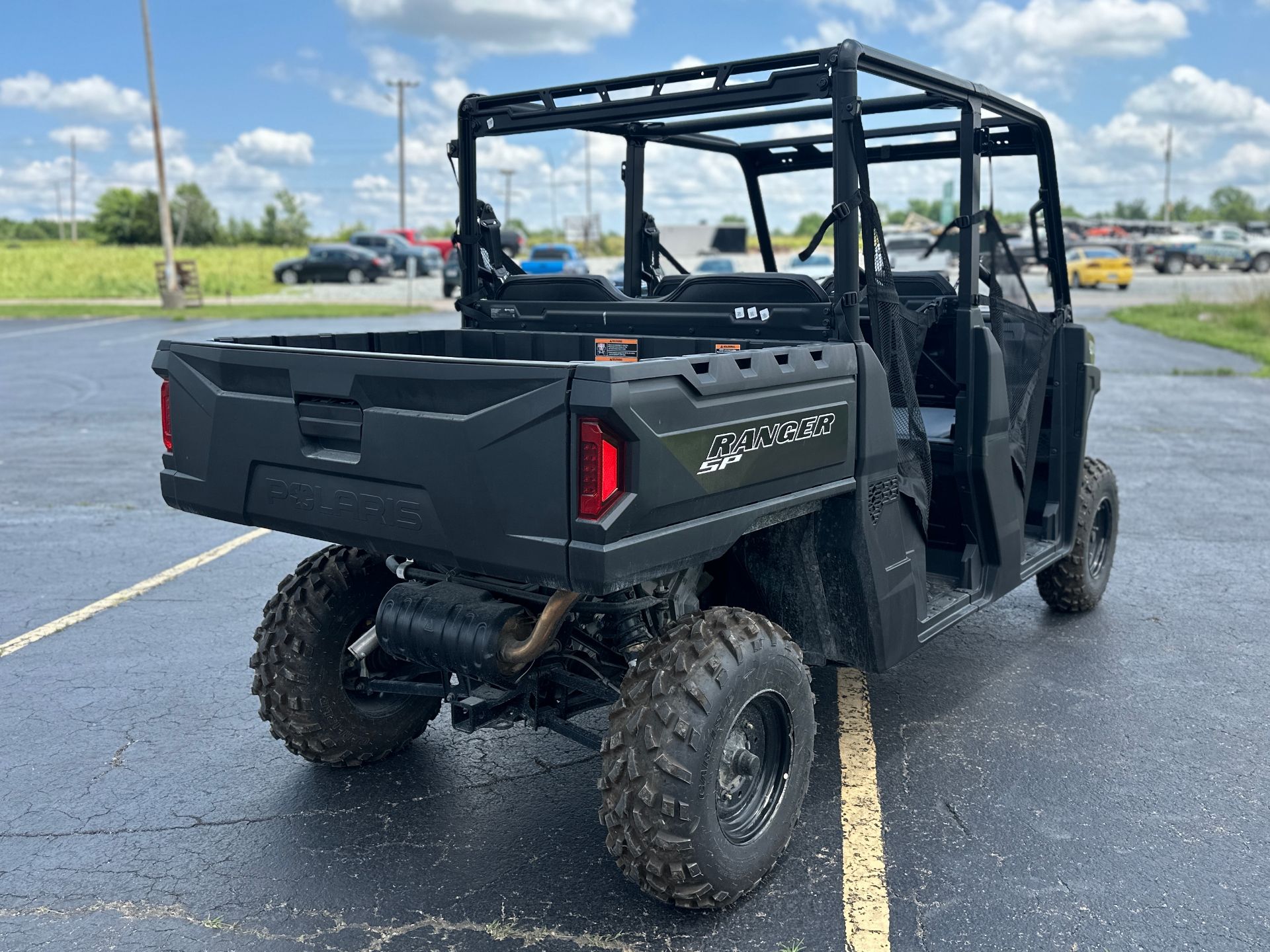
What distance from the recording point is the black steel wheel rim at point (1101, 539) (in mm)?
5855

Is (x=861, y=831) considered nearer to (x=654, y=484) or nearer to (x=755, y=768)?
(x=755, y=768)

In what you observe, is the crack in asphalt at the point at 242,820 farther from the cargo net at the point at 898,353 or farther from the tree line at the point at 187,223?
the tree line at the point at 187,223

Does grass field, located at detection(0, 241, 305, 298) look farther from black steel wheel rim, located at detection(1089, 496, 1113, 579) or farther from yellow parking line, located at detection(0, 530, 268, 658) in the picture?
black steel wheel rim, located at detection(1089, 496, 1113, 579)

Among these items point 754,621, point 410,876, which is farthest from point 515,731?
point 754,621

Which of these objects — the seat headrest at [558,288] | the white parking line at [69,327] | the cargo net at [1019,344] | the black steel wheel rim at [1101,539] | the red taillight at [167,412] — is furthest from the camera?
the white parking line at [69,327]

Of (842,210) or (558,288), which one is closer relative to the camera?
(842,210)

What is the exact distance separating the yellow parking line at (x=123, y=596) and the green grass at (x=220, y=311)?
21.1 metres

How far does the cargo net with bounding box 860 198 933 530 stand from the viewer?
379 cm

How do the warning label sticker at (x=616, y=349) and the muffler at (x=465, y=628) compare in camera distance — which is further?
the warning label sticker at (x=616, y=349)

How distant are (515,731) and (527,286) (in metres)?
Answer: 1.75

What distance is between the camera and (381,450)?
319cm

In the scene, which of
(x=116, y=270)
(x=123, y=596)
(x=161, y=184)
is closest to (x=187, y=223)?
(x=116, y=270)

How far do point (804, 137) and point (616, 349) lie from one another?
194 centimetres

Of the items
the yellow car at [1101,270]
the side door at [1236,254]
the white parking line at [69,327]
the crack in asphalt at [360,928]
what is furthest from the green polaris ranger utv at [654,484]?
the side door at [1236,254]
